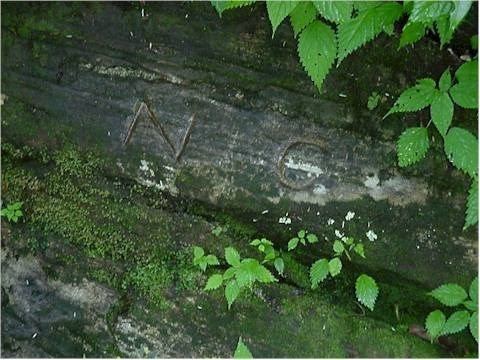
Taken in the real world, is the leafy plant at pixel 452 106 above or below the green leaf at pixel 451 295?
above

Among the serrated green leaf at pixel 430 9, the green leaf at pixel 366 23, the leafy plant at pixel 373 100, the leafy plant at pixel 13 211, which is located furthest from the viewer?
the leafy plant at pixel 13 211

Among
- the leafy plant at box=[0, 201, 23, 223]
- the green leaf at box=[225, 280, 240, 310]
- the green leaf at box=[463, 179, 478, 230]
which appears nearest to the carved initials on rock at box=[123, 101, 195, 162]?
the green leaf at box=[225, 280, 240, 310]

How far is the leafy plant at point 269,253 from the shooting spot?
2506mm

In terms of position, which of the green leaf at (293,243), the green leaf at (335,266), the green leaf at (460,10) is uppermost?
the green leaf at (460,10)

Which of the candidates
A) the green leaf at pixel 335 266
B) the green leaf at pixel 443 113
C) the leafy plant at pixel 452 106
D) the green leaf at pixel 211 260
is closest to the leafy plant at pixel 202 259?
the green leaf at pixel 211 260

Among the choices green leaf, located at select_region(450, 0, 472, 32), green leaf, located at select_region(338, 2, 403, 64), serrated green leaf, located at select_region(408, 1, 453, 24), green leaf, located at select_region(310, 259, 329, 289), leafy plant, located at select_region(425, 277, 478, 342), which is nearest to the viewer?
green leaf, located at select_region(450, 0, 472, 32)

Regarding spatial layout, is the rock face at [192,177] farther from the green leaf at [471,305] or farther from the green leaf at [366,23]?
the green leaf at [366,23]

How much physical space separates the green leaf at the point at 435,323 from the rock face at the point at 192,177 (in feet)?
0.31

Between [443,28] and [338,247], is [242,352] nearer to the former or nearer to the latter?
[338,247]

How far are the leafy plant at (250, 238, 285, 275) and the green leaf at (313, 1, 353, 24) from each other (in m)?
1.05

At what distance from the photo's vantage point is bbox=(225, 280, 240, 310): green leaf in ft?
8.00

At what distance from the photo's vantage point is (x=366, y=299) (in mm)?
2414

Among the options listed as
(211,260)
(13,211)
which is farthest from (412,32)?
(13,211)

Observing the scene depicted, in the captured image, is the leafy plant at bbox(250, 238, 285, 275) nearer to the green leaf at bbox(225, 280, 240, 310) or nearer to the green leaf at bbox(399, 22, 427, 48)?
the green leaf at bbox(225, 280, 240, 310)
